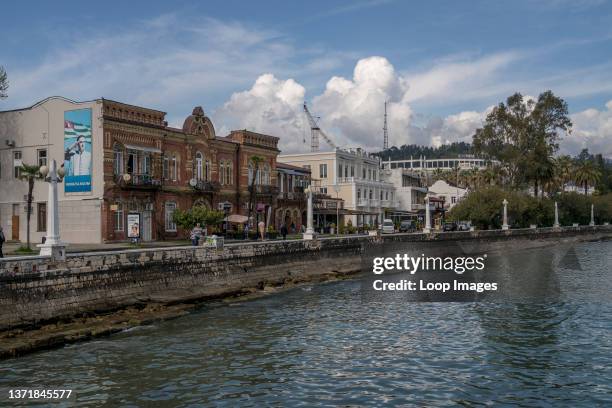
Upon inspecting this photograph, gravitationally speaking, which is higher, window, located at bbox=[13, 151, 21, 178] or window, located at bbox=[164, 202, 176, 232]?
window, located at bbox=[13, 151, 21, 178]

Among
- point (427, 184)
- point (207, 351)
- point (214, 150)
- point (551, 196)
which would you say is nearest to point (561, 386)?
point (207, 351)

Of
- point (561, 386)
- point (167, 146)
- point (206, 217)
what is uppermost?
point (167, 146)

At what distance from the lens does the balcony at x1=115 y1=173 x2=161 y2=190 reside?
42525 mm

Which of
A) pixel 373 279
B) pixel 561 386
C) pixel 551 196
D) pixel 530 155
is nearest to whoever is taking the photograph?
pixel 561 386

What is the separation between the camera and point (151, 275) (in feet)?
83.9

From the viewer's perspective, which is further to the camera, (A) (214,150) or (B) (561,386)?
(A) (214,150)

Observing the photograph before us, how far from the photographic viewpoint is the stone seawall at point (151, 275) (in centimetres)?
1967

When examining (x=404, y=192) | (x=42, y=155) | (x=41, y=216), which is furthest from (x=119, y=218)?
(x=404, y=192)

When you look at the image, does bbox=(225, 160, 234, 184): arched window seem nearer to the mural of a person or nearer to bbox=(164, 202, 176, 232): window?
bbox=(164, 202, 176, 232): window

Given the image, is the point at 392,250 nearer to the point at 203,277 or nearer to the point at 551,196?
the point at 203,277

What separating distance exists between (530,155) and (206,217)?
41.4 metres

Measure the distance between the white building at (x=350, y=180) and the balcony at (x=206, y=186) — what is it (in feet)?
92.0

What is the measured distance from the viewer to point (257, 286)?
31734 mm

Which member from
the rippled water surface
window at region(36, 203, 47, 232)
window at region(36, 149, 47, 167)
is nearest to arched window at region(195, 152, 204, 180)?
window at region(36, 149, 47, 167)
